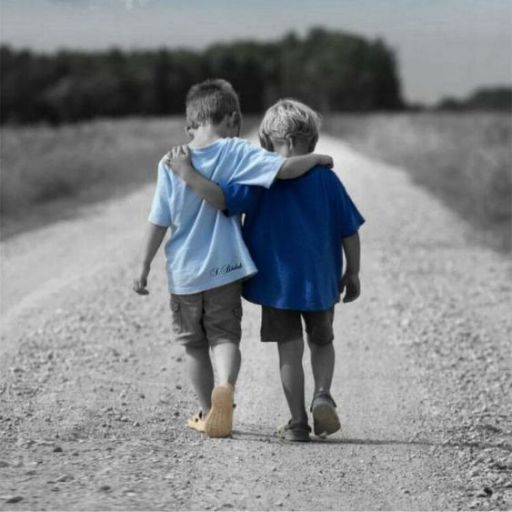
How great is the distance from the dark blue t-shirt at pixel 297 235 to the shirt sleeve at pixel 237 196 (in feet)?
0.05

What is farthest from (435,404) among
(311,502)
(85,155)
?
(85,155)

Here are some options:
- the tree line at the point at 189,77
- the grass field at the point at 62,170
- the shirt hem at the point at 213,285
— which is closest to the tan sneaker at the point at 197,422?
the shirt hem at the point at 213,285

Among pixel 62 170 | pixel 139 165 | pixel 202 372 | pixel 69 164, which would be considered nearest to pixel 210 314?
pixel 202 372

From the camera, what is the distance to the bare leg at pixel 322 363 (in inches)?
200

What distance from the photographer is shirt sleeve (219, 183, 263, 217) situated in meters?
4.79

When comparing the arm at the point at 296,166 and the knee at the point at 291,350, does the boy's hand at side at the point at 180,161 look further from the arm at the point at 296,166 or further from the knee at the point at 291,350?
the knee at the point at 291,350

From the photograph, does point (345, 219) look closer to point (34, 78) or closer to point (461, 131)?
point (461, 131)

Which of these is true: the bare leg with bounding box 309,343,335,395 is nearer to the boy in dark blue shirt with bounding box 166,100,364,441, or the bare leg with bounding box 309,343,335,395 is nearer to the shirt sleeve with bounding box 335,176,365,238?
the boy in dark blue shirt with bounding box 166,100,364,441

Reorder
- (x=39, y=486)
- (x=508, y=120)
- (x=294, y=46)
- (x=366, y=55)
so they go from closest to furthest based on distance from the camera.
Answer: (x=39, y=486) < (x=508, y=120) < (x=366, y=55) < (x=294, y=46)

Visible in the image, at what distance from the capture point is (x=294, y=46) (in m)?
110

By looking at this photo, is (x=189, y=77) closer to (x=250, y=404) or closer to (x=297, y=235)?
(x=250, y=404)

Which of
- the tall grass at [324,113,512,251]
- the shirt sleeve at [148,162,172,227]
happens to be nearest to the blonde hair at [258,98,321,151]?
the shirt sleeve at [148,162,172,227]

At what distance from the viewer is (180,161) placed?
4.79m

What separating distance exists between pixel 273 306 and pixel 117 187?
50.8 feet
